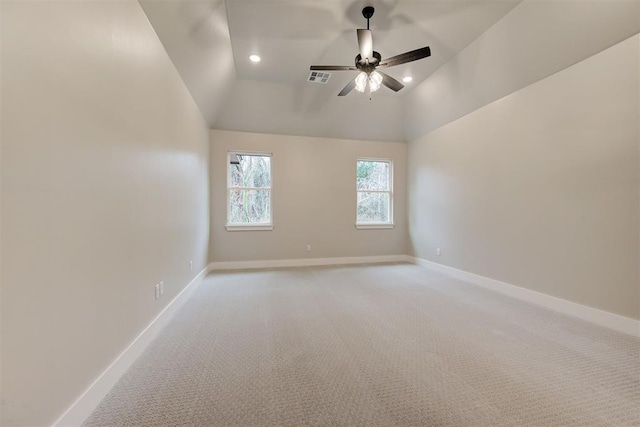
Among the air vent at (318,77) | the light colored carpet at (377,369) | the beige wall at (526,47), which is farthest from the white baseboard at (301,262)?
the air vent at (318,77)

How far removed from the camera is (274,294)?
3250 mm

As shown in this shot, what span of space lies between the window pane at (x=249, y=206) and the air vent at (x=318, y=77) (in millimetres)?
→ 2141

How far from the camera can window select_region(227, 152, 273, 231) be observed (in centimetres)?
480

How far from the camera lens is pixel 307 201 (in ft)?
16.5

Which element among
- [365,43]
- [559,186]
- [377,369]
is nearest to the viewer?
[377,369]

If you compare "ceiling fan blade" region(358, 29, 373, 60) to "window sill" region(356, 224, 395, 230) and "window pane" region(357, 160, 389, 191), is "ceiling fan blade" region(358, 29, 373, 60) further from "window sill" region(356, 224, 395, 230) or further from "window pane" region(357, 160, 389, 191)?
"window sill" region(356, 224, 395, 230)

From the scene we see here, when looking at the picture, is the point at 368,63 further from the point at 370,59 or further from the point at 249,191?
the point at 249,191

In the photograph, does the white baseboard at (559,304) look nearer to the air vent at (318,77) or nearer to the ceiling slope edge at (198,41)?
the air vent at (318,77)

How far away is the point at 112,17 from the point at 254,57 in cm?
217

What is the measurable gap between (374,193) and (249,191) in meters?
2.65

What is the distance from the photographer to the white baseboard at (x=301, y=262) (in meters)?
4.68

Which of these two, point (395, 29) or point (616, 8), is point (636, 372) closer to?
point (616, 8)

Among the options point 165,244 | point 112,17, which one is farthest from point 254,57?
point 165,244

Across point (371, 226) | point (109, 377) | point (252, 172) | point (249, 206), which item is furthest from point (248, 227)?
point (109, 377)
